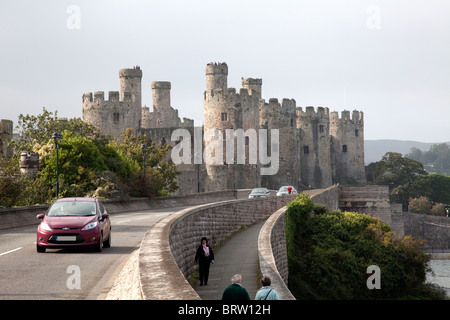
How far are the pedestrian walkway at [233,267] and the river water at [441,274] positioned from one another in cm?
3390

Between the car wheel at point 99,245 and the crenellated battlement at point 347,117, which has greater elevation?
the crenellated battlement at point 347,117

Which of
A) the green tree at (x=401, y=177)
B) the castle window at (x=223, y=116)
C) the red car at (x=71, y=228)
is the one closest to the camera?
the red car at (x=71, y=228)

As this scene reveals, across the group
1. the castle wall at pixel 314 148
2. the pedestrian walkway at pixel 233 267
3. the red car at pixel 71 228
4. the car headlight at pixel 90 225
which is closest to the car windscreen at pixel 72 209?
the red car at pixel 71 228

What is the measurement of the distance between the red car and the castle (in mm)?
43858

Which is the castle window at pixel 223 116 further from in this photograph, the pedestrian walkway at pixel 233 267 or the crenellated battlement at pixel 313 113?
the pedestrian walkway at pixel 233 267

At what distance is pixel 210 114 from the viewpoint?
252ft

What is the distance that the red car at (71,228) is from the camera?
51.5 feet

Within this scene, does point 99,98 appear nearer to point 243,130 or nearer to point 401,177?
point 243,130

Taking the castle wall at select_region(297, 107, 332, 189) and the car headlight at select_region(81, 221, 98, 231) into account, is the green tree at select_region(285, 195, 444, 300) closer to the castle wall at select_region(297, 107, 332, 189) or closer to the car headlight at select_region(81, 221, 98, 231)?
the car headlight at select_region(81, 221, 98, 231)

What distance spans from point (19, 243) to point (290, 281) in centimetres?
1357

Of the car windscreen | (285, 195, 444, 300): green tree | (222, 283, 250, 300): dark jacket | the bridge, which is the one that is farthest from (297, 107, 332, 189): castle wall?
(222, 283, 250, 300): dark jacket

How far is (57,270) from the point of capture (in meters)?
13.3

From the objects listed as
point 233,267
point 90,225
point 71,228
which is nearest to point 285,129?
point 233,267
